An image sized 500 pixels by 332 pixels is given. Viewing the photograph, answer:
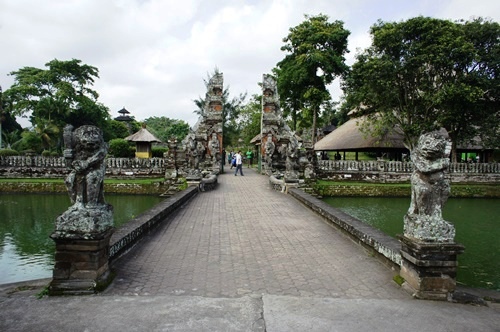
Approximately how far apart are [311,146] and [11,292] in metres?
16.7

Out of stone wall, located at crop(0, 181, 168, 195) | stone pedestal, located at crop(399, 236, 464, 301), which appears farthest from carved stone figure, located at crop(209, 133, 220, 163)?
stone pedestal, located at crop(399, 236, 464, 301)

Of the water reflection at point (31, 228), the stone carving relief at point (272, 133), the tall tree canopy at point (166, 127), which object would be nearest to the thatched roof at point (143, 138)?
the stone carving relief at point (272, 133)

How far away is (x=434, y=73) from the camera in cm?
1831

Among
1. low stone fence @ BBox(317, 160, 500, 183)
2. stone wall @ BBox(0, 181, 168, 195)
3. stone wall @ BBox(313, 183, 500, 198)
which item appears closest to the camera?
stone wall @ BBox(0, 181, 168, 195)

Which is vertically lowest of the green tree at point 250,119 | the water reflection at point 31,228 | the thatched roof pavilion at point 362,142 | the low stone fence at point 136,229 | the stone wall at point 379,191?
the water reflection at point 31,228

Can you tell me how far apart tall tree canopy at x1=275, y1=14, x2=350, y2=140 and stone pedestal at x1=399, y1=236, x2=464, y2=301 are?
23.4 m

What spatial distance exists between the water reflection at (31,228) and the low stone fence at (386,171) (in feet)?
33.8

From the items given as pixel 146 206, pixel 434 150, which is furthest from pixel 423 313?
pixel 146 206

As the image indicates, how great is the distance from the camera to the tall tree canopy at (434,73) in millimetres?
17047

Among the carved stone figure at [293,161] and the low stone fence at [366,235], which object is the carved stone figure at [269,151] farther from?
the low stone fence at [366,235]

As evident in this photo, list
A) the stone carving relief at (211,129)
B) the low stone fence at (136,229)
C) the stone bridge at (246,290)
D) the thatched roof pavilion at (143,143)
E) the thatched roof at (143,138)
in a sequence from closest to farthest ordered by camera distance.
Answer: the stone bridge at (246,290) < the low stone fence at (136,229) < the stone carving relief at (211,129) < the thatched roof at (143,138) < the thatched roof pavilion at (143,143)

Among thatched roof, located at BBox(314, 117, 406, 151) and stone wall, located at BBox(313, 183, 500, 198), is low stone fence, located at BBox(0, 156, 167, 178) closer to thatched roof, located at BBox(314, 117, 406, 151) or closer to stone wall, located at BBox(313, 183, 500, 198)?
stone wall, located at BBox(313, 183, 500, 198)

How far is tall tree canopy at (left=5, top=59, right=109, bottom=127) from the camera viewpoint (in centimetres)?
3039

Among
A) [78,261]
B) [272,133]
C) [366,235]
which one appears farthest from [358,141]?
[78,261]
